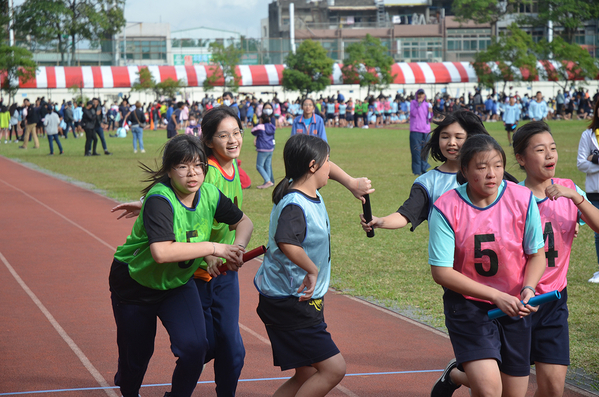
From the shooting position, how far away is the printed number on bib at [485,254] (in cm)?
316

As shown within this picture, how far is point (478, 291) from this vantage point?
10.1ft

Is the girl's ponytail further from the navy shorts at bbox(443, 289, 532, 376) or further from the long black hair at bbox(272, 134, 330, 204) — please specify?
the navy shorts at bbox(443, 289, 532, 376)

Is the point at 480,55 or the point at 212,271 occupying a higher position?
the point at 480,55

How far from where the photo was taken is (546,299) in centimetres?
289

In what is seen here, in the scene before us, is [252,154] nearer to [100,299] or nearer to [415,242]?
[415,242]

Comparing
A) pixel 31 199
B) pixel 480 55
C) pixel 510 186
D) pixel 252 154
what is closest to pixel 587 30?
pixel 480 55

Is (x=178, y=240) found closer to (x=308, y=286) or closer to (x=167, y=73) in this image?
(x=308, y=286)

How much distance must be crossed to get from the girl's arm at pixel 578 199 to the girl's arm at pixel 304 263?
1.27m

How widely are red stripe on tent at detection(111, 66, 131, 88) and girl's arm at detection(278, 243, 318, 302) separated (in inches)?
2153

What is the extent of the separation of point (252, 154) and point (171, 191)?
19926 mm

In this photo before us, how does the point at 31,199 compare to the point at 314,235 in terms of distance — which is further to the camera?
the point at 31,199

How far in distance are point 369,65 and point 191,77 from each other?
15183mm

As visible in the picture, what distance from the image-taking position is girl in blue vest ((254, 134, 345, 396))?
3.25m

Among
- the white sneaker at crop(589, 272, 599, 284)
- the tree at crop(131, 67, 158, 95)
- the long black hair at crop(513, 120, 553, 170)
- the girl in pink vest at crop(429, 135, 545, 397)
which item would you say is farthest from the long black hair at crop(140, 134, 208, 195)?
the tree at crop(131, 67, 158, 95)
